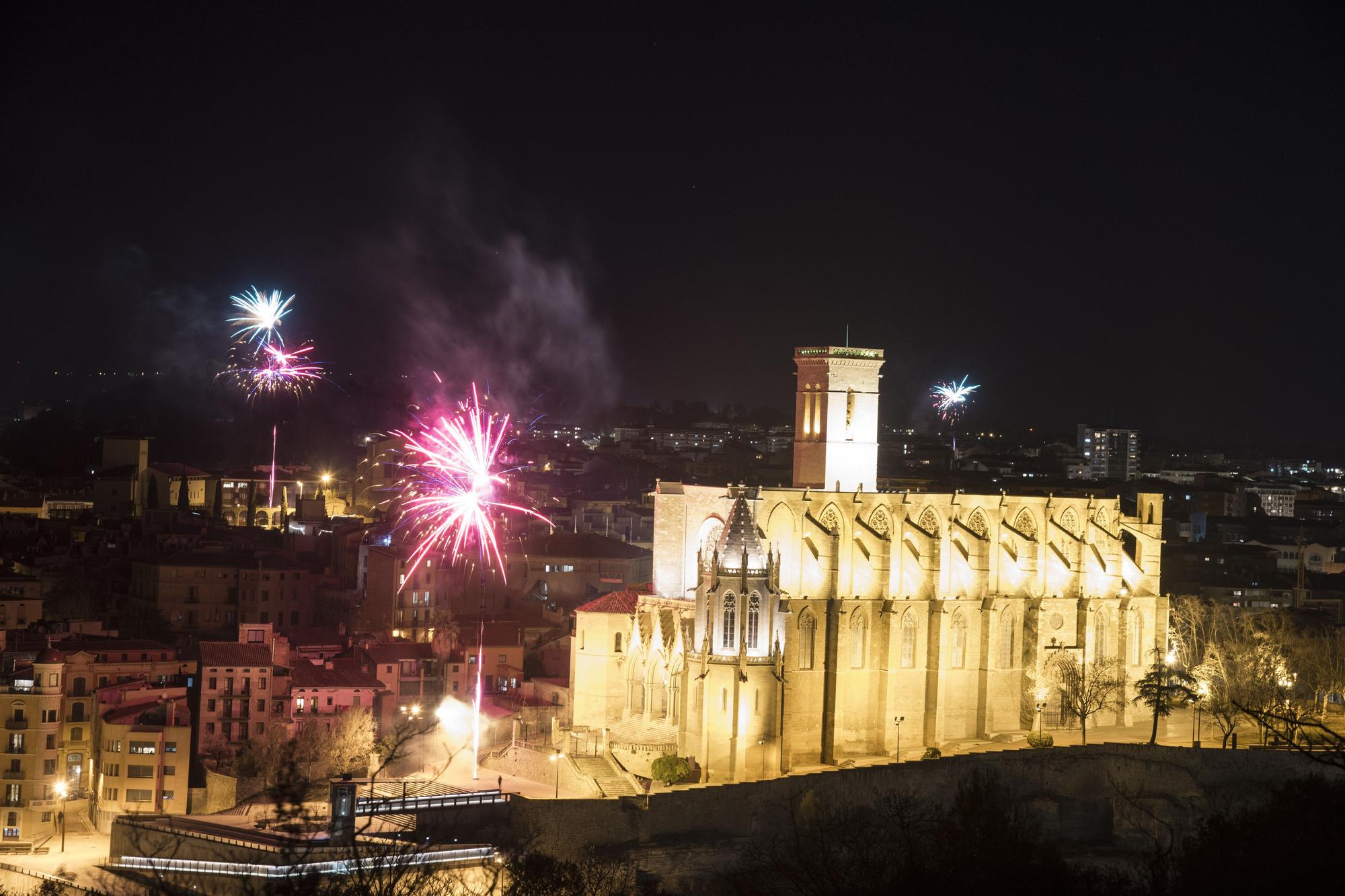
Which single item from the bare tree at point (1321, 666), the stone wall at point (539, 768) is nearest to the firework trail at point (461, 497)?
the stone wall at point (539, 768)

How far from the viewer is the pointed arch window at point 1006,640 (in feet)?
180

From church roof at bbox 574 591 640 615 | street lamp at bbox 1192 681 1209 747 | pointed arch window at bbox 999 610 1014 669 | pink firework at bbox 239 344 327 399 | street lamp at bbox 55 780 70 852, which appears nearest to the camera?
street lamp at bbox 55 780 70 852

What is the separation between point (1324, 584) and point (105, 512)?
66948 mm

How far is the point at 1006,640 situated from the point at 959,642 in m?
2.15

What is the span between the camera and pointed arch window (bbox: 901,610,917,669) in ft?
172

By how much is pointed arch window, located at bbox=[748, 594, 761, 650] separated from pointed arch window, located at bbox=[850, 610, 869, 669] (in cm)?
527

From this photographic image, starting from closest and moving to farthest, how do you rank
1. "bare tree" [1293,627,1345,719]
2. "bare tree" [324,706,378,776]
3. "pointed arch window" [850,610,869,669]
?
"pointed arch window" [850,610,869,669]
"bare tree" [324,706,378,776]
"bare tree" [1293,627,1345,719]

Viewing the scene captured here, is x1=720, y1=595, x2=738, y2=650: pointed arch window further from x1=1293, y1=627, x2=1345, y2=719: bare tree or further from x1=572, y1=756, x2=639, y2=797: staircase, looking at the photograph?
x1=1293, y1=627, x2=1345, y2=719: bare tree

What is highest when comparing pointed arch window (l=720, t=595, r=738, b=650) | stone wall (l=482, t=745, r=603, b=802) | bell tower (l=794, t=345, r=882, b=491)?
bell tower (l=794, t=345, r=882, b=491)

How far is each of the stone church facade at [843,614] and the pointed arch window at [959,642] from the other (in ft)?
0.15

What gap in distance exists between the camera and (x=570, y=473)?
117 meters

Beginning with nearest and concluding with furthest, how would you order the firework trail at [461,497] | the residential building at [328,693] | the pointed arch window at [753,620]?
the pointed arch window at [753,620]
the residential building at [328,693]
the firework trail at [461,497]

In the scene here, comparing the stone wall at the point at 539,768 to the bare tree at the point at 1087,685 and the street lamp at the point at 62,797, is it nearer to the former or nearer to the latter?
the street lamp at the point at 62,797

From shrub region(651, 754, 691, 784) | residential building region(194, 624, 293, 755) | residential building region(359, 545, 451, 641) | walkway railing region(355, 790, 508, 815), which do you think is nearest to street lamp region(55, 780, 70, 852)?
residential building region(194, 624, 293, 755)
